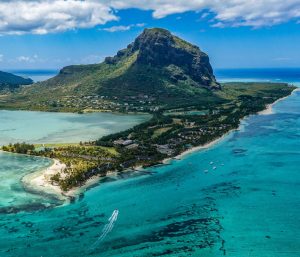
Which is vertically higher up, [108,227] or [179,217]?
[108,227]

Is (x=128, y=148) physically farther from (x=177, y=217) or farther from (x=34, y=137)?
(x=177, y=217)

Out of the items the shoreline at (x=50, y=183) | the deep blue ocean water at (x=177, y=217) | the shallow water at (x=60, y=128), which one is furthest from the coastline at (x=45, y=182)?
the shallow water at (x=60, y=128)

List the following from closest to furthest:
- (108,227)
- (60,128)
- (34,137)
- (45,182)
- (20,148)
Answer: (108,227)
(45,182)
(20,148)
(34,137)
(60,128)

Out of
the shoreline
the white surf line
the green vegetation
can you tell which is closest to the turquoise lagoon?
the shoreline

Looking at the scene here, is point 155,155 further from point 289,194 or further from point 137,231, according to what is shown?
point 137,231

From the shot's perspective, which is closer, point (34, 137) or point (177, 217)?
point (177, 217)

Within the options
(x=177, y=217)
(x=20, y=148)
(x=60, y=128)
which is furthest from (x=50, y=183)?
(x=60, y=128)

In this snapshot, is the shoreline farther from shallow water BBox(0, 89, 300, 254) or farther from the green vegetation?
the green vegetation

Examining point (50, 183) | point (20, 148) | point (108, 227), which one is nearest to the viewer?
point (108, 227)
